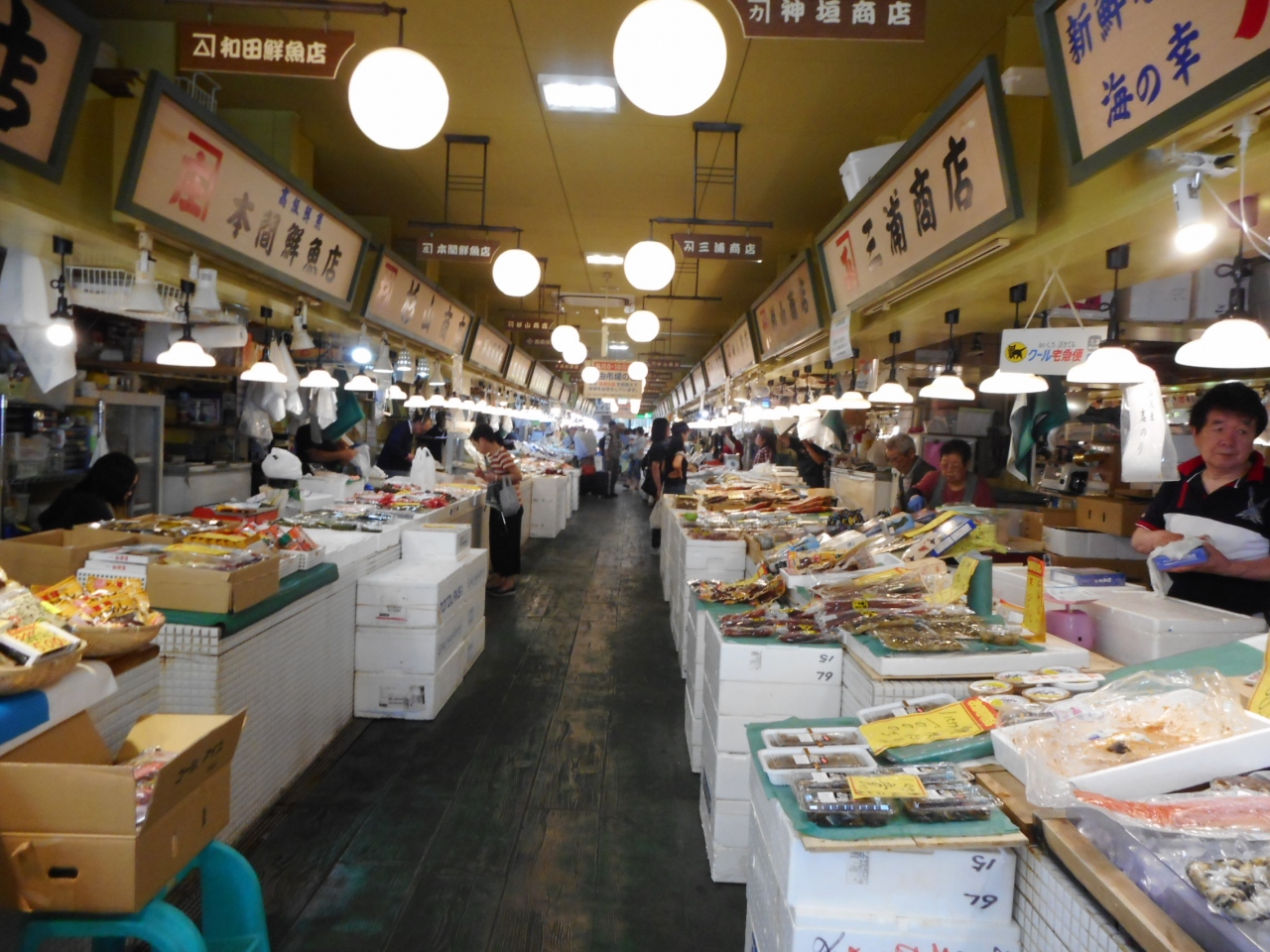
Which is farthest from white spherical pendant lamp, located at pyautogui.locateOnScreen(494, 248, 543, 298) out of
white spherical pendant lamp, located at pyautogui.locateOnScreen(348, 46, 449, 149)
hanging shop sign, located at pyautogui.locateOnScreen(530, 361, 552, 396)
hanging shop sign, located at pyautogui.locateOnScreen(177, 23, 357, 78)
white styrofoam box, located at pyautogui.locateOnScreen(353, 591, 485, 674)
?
hanging shop sign, located at pyautogui.locateOnScreen(530, 361, 552, 396)

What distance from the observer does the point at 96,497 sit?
5094mm

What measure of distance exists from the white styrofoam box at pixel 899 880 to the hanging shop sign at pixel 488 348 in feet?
36.9

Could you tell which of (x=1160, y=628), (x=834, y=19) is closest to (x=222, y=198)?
(x=834, y=19)

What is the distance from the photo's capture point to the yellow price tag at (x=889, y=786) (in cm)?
190

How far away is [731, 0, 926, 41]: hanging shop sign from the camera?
9.89 feet

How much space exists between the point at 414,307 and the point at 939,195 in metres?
6.63

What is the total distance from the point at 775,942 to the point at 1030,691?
1228mm

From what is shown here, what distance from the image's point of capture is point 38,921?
5.62 feet

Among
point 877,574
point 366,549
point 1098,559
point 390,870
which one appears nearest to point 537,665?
point 366,549

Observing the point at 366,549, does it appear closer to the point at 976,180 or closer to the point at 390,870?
the point at 390,870

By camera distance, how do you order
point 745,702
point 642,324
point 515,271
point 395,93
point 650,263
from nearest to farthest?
point 745,702
point 395,93
point 650,263
point 515,271
point 642,324

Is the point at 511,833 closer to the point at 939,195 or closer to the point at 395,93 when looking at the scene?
the point at 395,93

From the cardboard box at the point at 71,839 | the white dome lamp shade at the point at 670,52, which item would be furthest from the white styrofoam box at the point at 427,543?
the cardboard box at the point at 71,839

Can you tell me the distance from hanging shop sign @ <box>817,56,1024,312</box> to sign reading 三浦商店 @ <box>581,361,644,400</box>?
14.3 meters
